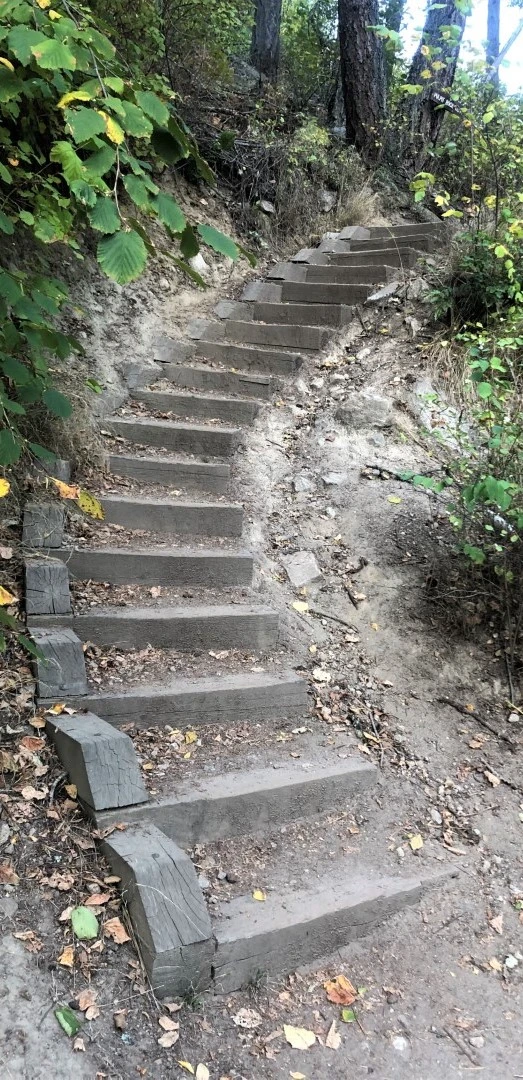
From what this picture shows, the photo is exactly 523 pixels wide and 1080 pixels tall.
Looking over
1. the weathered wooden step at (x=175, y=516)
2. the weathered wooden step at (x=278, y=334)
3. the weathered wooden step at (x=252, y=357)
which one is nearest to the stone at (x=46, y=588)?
the weathered wooden step at (x=175, y=516)

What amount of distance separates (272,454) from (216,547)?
1262 millimetres

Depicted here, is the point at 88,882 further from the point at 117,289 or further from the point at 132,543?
the point at 117,289

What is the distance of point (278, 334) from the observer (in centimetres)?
655

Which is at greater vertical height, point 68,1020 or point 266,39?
point 266,39

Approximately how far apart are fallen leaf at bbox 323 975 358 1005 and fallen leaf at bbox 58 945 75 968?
3.02 feet

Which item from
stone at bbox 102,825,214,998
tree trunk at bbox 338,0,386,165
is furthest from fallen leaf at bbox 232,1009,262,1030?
tree trunk at bbox 338,0,386,165

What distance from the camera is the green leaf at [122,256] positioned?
5.27 ft

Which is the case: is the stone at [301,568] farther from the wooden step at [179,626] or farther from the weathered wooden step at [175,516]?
the wooden step at [179,626]

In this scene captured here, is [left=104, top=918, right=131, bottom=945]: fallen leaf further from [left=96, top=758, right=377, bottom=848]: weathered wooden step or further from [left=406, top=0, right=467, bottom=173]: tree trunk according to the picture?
[left=406, top=0, right=467, bottom=173]: tree trunk

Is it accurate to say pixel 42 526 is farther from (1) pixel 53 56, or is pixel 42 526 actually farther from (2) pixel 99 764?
(1) pixel 53 56

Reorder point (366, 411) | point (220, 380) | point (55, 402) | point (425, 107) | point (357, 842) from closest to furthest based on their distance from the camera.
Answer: point (55, 402) → point (357, 842) → point (366, 411) → point (220, 380) → point (425, 107)

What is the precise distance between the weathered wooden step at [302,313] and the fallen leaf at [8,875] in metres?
5.50

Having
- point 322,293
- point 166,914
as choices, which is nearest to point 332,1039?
point 166,914

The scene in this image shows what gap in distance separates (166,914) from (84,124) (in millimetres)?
2250
